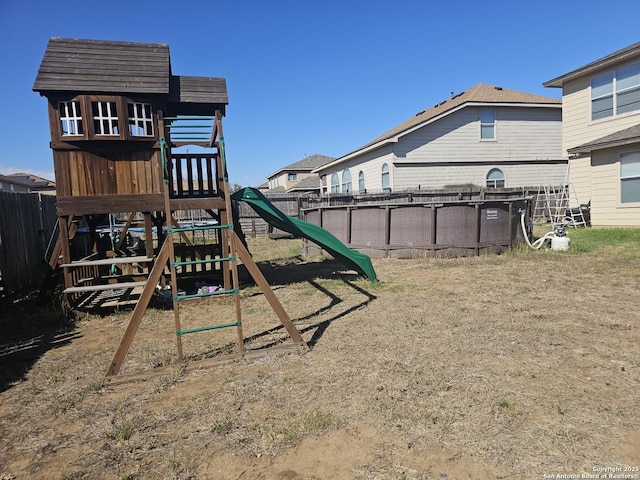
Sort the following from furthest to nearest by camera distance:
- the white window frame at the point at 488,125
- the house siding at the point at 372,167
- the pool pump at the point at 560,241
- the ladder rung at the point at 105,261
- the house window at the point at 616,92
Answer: the white window frame at the point at 488,125, the house siding at the point at 372,167, the house window at the point at 616,92, the pool pump at the point at 560,241, the ladder rung at the point at 105,261

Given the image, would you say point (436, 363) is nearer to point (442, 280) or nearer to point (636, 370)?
point (636, 370)

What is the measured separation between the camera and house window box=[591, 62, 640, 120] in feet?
47.5

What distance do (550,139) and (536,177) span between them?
2274 millimetres

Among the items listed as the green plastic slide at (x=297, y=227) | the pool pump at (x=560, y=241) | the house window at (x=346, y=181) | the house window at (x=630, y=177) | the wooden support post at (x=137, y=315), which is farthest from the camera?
the house window at (x=346, y=181)

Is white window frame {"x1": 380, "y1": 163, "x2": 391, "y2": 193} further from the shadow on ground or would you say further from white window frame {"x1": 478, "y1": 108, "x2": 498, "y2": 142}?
the shadow on ground

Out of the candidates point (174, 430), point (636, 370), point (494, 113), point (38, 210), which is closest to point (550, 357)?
point (636, 370)

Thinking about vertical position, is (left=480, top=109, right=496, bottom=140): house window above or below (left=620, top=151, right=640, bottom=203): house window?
above

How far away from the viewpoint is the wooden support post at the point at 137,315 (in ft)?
13.5

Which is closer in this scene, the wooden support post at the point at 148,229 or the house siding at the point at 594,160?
the wooden support post at the point at 148,229

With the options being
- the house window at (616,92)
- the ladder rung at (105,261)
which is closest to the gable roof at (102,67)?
the ladder rung at (105,261)

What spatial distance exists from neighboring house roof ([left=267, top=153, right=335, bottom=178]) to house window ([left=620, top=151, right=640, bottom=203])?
41.9m

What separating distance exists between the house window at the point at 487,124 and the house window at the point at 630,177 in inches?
330

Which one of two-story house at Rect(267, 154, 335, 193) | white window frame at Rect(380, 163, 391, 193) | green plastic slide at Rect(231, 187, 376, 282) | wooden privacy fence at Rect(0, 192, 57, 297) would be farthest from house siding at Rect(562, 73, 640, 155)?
two-story house at Rect(267, 154, 335, 193)

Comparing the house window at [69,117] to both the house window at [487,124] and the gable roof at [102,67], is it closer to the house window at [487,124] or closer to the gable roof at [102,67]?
the gable roof at [102,67]
